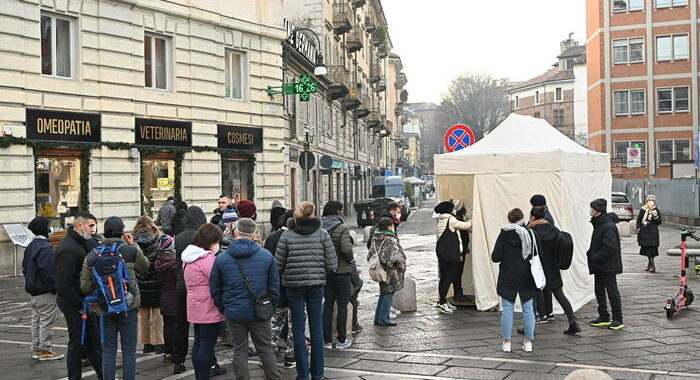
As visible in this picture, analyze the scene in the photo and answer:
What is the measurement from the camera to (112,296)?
23.3 ft

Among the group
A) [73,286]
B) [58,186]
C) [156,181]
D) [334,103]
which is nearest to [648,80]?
[334,103]

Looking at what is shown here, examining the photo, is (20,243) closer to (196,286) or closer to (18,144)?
(18,144)

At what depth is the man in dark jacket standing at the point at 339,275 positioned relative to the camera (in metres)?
8.89

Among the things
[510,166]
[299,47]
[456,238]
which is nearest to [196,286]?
[456,238]

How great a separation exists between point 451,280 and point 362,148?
163ft

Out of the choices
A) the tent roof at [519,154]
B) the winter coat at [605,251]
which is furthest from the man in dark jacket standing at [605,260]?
the tent roof at [519,154]

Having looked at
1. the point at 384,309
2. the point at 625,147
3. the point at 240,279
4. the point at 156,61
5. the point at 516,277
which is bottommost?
the point at 384,309

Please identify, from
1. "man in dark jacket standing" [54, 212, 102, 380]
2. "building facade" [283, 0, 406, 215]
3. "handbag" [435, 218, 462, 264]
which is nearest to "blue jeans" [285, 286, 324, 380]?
"man in dark jacket standing" [54, 212, 102, 380]

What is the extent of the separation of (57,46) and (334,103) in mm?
28350

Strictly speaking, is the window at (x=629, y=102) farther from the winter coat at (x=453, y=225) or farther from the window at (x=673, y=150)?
the winter coat at (x=453, y=225)

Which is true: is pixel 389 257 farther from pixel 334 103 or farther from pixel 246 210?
pixel 334 103

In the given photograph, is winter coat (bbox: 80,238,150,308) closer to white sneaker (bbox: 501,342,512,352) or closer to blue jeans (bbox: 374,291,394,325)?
blue jeans (bbox: 374,291,394,325)

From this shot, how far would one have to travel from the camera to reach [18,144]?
17.1m

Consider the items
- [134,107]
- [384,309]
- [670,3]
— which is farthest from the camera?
[670,3]
